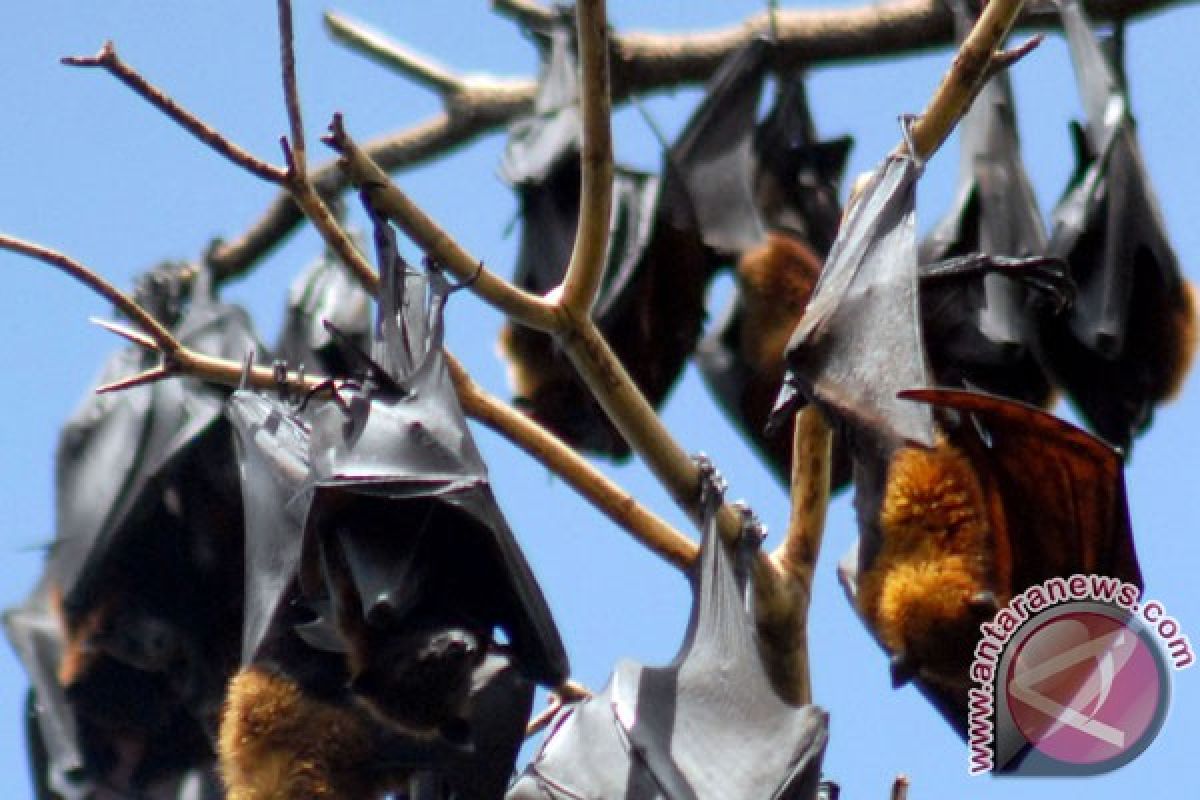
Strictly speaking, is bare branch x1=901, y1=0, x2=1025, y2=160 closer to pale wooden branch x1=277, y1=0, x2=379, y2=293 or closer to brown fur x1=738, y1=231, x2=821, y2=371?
pale wooden branch x1=277, y1=0, x2=379, y2=293

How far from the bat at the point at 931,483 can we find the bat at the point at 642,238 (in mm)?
2262

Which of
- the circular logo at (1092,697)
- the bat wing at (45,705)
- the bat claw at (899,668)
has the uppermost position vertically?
the bat claw at (899,668)

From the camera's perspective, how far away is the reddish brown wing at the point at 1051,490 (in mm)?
4113

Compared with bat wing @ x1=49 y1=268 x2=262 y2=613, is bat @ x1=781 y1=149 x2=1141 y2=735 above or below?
above

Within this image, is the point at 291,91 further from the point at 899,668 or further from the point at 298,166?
the point at 899,668

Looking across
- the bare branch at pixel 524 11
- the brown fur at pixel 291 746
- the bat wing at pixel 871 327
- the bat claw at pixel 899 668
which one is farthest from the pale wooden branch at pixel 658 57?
the brown fur at pixel 291 746

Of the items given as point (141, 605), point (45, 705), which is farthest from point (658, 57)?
point (45, 705)

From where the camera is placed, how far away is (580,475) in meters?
4.34

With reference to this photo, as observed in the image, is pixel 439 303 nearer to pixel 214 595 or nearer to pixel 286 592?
pixel 286 592

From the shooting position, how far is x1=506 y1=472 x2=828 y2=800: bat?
13.0 feet

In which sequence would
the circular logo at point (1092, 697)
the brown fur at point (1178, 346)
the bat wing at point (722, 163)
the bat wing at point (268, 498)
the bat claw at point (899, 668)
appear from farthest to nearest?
the bat wing at point (722, 163) → the brown fur at point (1178, 346) → the bat wing at point (268, 498) → the circular logo at point (1092, 697) → the bat claw at point (899, 668)

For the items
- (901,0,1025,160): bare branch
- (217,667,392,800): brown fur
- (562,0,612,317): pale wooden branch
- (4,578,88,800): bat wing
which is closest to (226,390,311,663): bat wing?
(217,667,392,800): brown fur

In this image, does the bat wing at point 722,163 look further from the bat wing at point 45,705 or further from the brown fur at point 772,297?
the bat wing at point 45,705

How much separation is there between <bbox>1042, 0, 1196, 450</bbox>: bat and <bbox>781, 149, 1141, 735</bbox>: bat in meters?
1.71
